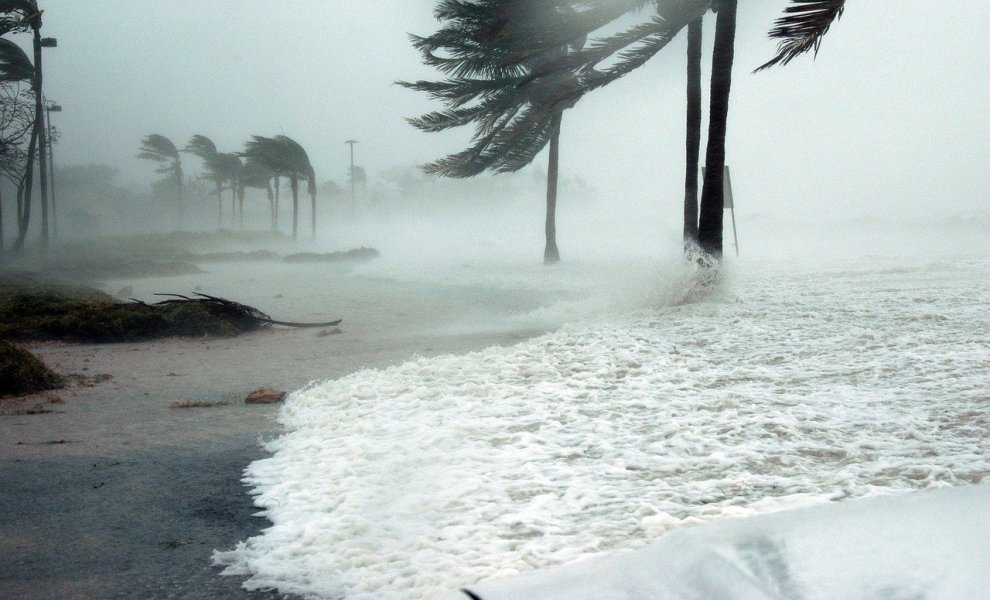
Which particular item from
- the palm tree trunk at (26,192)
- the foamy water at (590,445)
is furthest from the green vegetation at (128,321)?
the palm tree trunk at (26,192)

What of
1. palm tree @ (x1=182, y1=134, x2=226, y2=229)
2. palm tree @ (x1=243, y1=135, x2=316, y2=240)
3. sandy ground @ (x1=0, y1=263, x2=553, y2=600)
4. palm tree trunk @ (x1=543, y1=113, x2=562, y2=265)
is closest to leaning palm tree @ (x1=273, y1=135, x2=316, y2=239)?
palm tree @ (x1=243, y1=135, x2=316, y2=240)

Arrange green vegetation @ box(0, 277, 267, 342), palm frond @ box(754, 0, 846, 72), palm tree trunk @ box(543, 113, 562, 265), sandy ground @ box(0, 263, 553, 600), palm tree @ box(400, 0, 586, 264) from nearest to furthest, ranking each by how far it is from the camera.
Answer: sandy ground @ box(0, 263, 553, 600), palm frond @ box(754, 0, 846, 72), green vegetation @ box(0, 277, 267, 342), palm tree @ box(400, 0, 586, 264), palm tree trunk @ box(543, 113, 562, 265)

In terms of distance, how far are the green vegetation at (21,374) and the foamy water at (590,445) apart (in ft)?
7.22

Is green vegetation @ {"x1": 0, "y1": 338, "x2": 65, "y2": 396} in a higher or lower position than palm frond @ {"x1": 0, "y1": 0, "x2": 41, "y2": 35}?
lower

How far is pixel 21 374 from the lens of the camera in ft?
17.8

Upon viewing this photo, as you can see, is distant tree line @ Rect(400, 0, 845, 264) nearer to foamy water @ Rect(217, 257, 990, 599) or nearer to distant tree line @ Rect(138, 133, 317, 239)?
foamy water @ Rect(217, 257, 990, 599)

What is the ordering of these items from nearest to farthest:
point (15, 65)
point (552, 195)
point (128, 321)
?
point (128, 321) < point (552, 195) < point (15, 65)

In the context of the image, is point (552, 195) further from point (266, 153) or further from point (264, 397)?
point (266, 153)

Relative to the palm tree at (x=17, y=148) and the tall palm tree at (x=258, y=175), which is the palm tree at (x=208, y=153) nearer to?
the tall palm tree at (x=258, y=175)

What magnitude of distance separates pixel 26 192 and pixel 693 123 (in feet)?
76.9

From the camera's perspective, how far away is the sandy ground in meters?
2.29

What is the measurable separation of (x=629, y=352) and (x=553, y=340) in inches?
39.3

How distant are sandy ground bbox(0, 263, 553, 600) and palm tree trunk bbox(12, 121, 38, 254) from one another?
20.0 m

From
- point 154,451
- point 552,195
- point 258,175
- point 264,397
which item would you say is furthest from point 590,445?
point 258,175
